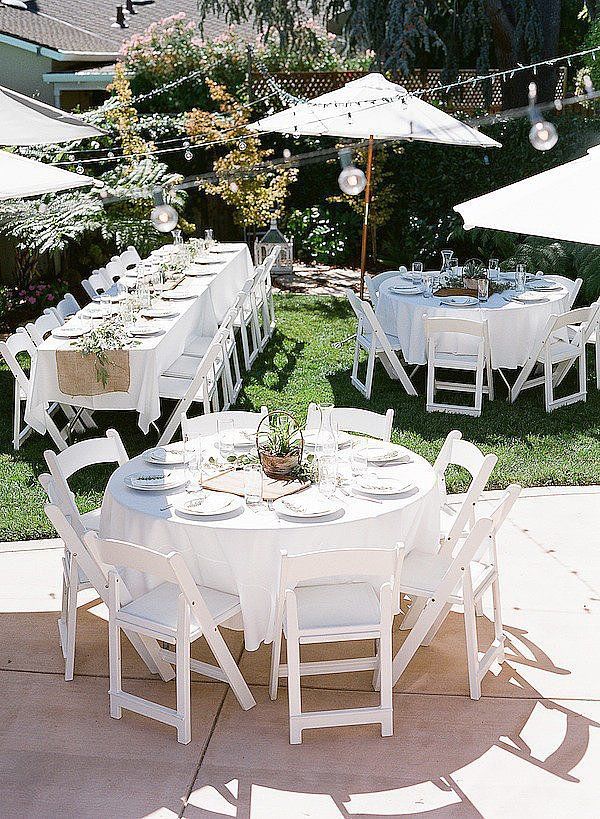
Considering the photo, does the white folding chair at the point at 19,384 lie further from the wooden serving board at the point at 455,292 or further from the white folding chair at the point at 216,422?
the wooden serving board at the point at 455,292

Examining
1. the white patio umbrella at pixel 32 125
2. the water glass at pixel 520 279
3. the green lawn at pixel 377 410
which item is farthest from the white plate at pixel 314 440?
the water glass at pixel 520 279

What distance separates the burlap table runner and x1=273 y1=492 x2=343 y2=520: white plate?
3.23 m

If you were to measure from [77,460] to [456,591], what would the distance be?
2.08 metres

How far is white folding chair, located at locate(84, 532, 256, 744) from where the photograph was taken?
4.05m

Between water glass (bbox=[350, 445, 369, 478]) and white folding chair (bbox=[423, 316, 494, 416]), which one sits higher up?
water glass (bbox=[350, 445, 369, 478])

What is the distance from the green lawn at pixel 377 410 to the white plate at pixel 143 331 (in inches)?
33.6

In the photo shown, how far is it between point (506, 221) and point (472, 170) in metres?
10.7

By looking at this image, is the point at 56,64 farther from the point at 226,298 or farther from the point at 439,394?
the point at 439,394

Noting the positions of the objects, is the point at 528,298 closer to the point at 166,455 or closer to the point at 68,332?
the point at 68,332

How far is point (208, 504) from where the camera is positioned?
457 cm

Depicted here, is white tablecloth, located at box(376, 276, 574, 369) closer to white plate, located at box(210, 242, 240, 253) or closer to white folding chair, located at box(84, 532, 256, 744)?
white plate, located at box(210, 242, 240, 253)

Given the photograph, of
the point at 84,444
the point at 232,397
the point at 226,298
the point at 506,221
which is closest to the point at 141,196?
the point at 226,298

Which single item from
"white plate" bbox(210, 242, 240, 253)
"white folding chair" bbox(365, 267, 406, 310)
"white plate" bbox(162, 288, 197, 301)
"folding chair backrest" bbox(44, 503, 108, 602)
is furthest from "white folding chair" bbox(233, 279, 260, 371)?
"folding chair backrest" bbox(44, 503, 108, 602)

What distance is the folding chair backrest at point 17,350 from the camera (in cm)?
766
